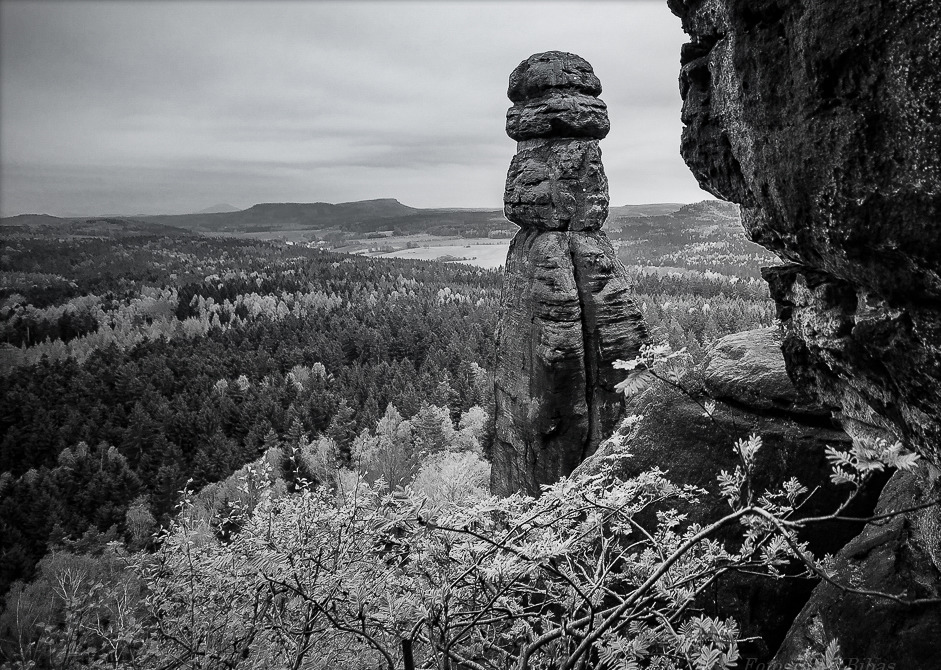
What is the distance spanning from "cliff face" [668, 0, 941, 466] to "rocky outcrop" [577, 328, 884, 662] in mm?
2117

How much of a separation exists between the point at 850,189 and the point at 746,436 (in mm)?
4703

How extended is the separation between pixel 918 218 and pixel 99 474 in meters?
50.1

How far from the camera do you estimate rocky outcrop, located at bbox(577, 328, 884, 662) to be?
618cm

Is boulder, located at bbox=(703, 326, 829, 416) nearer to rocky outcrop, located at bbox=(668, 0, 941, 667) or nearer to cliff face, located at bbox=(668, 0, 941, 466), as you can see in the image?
rocky outcrop, located at bbox=(668, 0, 941, 667)

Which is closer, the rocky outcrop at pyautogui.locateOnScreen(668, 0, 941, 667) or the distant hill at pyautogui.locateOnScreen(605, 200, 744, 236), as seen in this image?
the rocky outcrop at pyautogui.locateOnScreen(668, 0, 941, 667)

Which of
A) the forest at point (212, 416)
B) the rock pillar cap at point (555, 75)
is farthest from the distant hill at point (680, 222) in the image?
the rock pillar cap at point (555, 75)

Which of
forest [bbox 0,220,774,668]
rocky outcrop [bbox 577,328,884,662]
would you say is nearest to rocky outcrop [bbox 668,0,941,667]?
rocky outcrop [bbox 577,328,884,662]

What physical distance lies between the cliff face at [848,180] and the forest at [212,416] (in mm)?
2500

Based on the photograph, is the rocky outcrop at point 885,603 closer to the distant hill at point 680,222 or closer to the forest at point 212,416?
the forest at point 212,416

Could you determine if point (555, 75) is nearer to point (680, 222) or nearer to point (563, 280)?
point (563, 280)

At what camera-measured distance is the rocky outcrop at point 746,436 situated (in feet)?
20.3

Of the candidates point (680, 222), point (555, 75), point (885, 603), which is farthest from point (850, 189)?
point (680, 222)

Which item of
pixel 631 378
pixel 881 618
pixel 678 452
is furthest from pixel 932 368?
pixel 678 452

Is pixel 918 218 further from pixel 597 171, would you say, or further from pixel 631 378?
pixel 597 171
